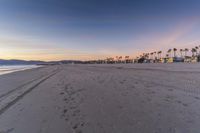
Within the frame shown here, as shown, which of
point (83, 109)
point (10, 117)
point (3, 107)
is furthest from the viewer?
point (3, 107)

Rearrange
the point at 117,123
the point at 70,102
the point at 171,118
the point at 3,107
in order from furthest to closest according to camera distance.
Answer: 1. the point at 70,102
2. the point at 3,107
3. the point at 171,118
4. the point at 117,123

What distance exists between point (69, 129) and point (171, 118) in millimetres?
2819

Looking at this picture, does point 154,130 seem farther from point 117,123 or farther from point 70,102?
point 70,102

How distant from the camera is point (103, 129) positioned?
430 cm

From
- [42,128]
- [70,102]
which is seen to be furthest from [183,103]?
[42,128]

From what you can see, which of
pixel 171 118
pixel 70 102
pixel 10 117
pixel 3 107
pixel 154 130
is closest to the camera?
pixel 154 130

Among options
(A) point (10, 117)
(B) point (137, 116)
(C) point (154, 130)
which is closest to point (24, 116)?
(A) point (10, 117)

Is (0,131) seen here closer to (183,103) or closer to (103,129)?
(103,129)

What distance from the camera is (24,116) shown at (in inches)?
217

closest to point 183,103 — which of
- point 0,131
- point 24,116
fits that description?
point 24,116

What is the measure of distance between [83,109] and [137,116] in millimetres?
1851

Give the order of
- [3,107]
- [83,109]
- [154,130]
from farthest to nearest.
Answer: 1. [3,107]
2. [83,109]
3. [154,130]

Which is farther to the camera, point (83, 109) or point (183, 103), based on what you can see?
point (183, 103)

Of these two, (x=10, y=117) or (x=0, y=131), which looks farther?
(x=10, y=117)
